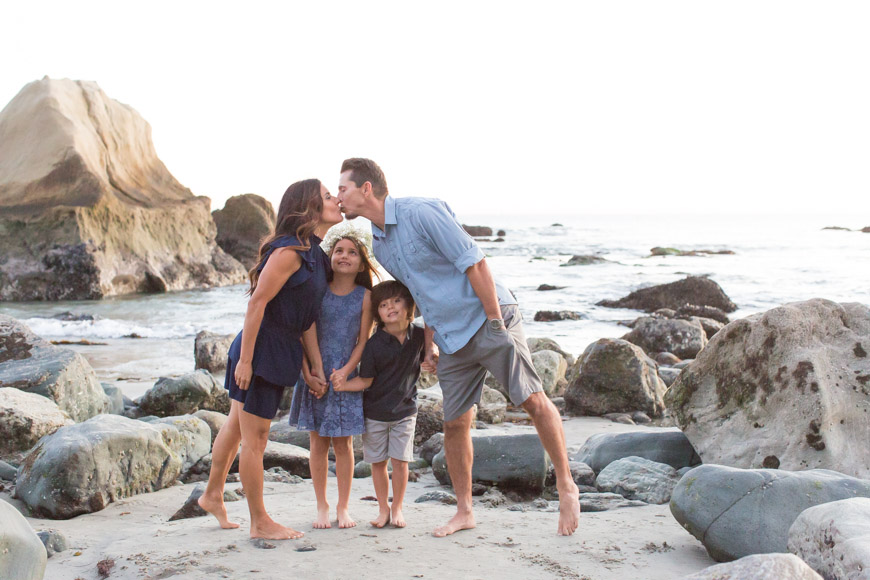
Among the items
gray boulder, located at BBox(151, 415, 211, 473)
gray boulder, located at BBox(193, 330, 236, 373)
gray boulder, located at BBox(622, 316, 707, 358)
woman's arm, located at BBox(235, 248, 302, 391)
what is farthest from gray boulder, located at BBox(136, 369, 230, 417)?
gray boulder, located at BBox(622, 316, 707, 358)

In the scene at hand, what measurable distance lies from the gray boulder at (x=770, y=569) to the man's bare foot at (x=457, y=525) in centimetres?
162

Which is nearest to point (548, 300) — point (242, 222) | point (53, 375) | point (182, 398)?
point (182, 398)

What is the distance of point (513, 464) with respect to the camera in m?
5.00

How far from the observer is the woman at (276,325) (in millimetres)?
3725

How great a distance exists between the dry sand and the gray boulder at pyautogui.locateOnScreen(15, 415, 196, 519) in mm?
140

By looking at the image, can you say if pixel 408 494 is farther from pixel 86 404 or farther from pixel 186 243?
pixel 186 243

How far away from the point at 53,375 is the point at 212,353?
12.5 feet

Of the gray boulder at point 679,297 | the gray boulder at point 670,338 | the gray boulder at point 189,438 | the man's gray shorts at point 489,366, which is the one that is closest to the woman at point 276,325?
the man's gray shorts at point 489,366

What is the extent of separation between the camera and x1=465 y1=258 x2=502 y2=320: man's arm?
3812mm

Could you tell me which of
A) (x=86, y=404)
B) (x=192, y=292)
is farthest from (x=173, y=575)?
(x=192, y=292)

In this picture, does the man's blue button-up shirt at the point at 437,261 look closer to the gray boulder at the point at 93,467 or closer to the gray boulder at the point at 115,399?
the gray boulder at the point at 93,467

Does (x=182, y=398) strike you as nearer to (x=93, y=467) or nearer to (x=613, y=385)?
(x=93, y=467)

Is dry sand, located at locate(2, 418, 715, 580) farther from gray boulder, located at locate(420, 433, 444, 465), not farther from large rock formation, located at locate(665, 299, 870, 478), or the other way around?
gray boulder, located at locate(420, 433, 444, 465)

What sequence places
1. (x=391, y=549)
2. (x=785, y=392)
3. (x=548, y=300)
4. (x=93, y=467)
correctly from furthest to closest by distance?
(x=548, y=300)
(x=785, y=392)
(x=93, y=467)
(x=391, y=549)
